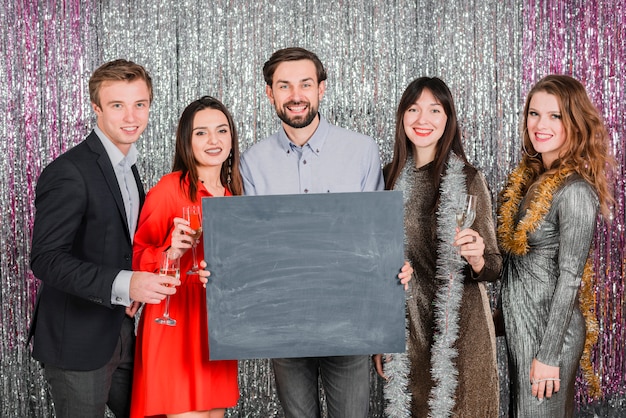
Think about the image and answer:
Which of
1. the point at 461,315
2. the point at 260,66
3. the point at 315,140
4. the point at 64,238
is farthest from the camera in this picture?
the point at 260,66

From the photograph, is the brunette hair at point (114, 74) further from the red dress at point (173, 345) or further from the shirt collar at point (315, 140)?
the shirt collar at point (315, 140)

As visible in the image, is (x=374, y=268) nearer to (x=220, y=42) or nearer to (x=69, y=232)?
(x=69, y=232)

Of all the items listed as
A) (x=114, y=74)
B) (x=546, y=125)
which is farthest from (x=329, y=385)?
(x=114, y=74)

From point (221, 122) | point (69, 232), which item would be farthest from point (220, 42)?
point (69, 232)

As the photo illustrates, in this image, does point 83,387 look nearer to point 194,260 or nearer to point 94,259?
point 94,259

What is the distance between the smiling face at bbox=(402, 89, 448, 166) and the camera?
223 cm

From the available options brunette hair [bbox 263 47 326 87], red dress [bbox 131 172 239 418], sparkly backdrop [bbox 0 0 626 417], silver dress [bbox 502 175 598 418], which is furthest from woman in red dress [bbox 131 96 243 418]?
sparkly backdrop [bbox 0 0 626 417]

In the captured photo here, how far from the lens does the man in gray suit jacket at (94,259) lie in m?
1.85

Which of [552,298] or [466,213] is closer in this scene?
[466,213]

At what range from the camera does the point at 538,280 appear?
2.12 meters

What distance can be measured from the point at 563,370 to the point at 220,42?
2.37m

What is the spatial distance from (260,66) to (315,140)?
135 cm

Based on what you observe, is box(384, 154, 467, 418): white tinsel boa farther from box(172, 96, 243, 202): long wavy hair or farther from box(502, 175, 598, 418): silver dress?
box(172, 96, 243, 202): long wavy hair

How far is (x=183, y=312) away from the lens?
2.07m
